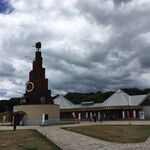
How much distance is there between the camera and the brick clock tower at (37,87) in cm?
4067

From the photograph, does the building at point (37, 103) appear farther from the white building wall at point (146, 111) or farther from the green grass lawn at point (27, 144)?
the white building wall at point (146, 111)

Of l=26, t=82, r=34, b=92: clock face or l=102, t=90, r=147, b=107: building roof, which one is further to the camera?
l=102, t=90, r=147, b=107: building roof

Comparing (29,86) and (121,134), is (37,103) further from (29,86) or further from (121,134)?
(121,134)

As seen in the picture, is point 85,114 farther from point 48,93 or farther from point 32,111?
point 32,111

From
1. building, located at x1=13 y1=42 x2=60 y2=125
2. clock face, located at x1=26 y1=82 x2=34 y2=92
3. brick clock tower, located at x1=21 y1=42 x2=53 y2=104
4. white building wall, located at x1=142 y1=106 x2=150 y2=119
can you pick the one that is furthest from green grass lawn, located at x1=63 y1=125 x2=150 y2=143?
white building wall, located at x1=142 y1=106 x2=150 y2=119

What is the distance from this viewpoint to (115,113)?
5041 centimetres

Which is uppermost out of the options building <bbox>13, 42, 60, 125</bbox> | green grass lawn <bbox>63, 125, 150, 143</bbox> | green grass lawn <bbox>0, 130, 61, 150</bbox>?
building <bbox>13, 42, 60, 125</bbox>

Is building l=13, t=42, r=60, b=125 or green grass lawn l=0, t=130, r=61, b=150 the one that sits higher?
building l=13, t=42, r=60, b=125

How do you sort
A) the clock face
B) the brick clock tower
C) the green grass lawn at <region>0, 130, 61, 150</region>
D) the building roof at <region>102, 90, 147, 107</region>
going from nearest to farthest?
the green grass lawn at <region>0, 130, 61, 150</region>
the brick clock tower
the clock face
the building roof at <region>102, 90, 147, 107</region>

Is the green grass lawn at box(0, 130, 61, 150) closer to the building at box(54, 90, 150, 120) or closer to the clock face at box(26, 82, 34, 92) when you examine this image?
the clock face at box(26, 82, 34, 92)

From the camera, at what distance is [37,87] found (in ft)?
137

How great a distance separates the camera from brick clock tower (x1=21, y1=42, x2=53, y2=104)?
133ft

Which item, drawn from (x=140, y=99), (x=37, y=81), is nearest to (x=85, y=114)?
(x=140, y=99)

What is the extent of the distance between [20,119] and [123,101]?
2958cm
